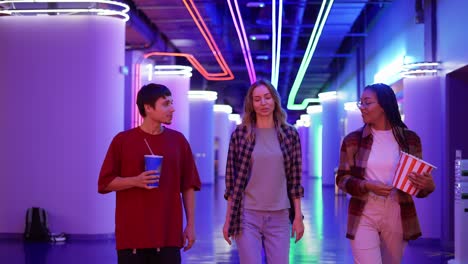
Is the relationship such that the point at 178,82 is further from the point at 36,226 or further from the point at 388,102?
the point at 388,102

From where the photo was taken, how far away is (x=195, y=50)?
20.5m

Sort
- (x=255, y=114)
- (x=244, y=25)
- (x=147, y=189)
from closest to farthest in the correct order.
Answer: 1. (x=147, y=189)
2. (x=255, y=114)
3. (x=244, y=25)

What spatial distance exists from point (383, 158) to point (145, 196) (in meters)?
1.31

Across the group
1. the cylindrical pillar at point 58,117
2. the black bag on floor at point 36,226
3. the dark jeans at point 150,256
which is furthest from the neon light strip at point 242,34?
the dark jeans at point 150,256

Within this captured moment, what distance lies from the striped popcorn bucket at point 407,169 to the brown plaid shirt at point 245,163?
1.82ft

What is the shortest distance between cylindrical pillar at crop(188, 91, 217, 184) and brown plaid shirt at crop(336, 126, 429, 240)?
72.8 ft

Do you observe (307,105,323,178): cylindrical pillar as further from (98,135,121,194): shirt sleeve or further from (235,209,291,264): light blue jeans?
(98,135,121,194): shirt sleeve

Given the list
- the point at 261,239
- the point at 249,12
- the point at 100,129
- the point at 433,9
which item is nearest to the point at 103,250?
the point at 100,129

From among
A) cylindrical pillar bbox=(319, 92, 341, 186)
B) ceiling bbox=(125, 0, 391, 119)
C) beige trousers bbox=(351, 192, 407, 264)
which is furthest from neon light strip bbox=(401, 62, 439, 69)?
cylindrical pillar bbox=(319, 92, 341, 186)

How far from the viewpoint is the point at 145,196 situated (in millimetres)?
3402

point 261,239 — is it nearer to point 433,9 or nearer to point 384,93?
point 384,93

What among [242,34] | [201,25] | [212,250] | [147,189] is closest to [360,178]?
[147,189]

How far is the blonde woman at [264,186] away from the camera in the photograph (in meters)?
3.85

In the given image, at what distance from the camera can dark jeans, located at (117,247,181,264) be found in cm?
340
